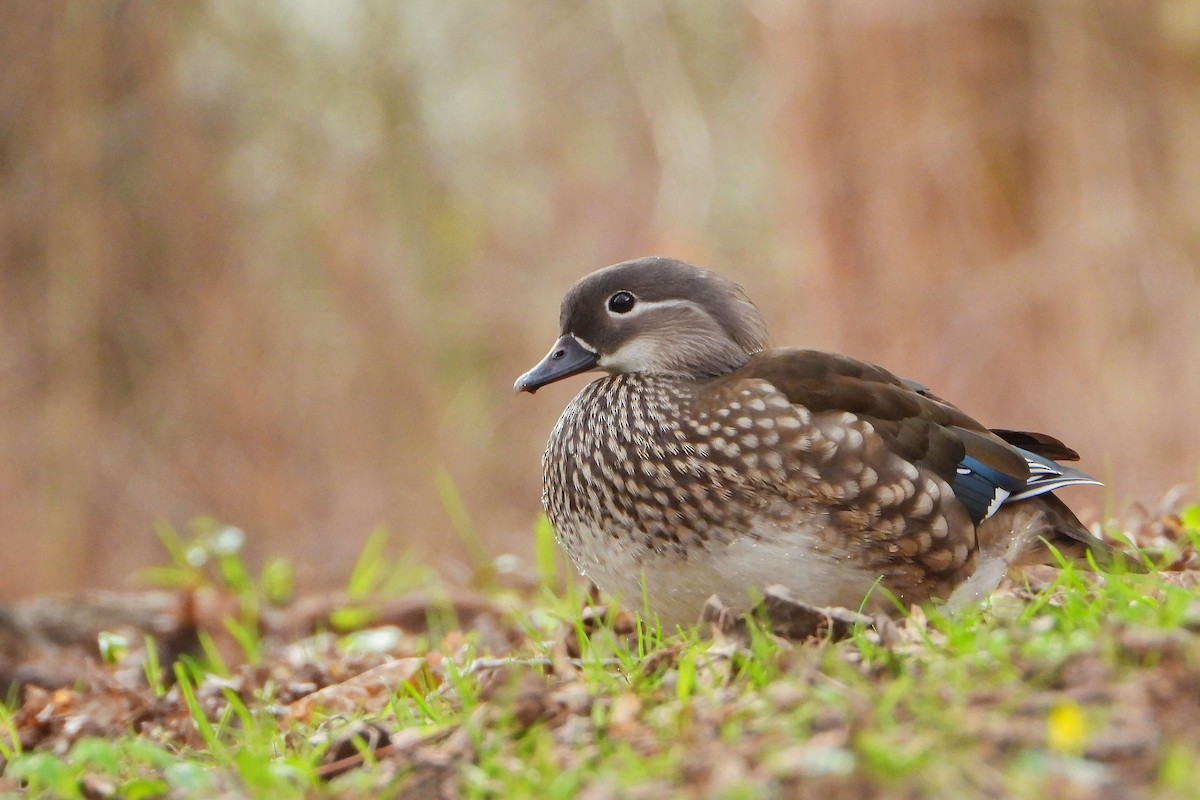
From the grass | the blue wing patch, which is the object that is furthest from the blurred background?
the grass

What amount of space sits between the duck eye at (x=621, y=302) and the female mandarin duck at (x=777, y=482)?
7cm

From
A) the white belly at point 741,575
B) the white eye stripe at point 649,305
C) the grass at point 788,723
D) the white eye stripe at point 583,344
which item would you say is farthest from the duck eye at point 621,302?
the grass at point 788,723

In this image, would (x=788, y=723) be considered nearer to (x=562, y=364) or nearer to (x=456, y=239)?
(x=562, y=364)

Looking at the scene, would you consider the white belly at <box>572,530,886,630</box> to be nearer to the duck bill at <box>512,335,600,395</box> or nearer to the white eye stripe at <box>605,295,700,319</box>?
the duck bill at <box>512,335,600,395</box>

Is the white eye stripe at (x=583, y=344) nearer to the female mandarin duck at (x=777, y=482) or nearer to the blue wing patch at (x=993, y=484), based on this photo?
the female mandarin duck at (x=777, y=482)

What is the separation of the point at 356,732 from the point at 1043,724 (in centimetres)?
144

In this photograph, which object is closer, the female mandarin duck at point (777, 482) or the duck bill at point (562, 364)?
the female mandarin duck at point (777, 482)

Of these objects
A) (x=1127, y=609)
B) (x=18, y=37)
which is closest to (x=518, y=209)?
(x=18, y=37)

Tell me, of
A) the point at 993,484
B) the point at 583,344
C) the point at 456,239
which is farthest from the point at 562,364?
the point at 456,239

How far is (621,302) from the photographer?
171 inches

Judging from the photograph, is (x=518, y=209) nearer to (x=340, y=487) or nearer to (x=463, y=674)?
(x=340, y=487)

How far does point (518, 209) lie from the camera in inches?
531

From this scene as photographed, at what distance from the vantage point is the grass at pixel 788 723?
2244mm

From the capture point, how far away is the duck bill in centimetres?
429
